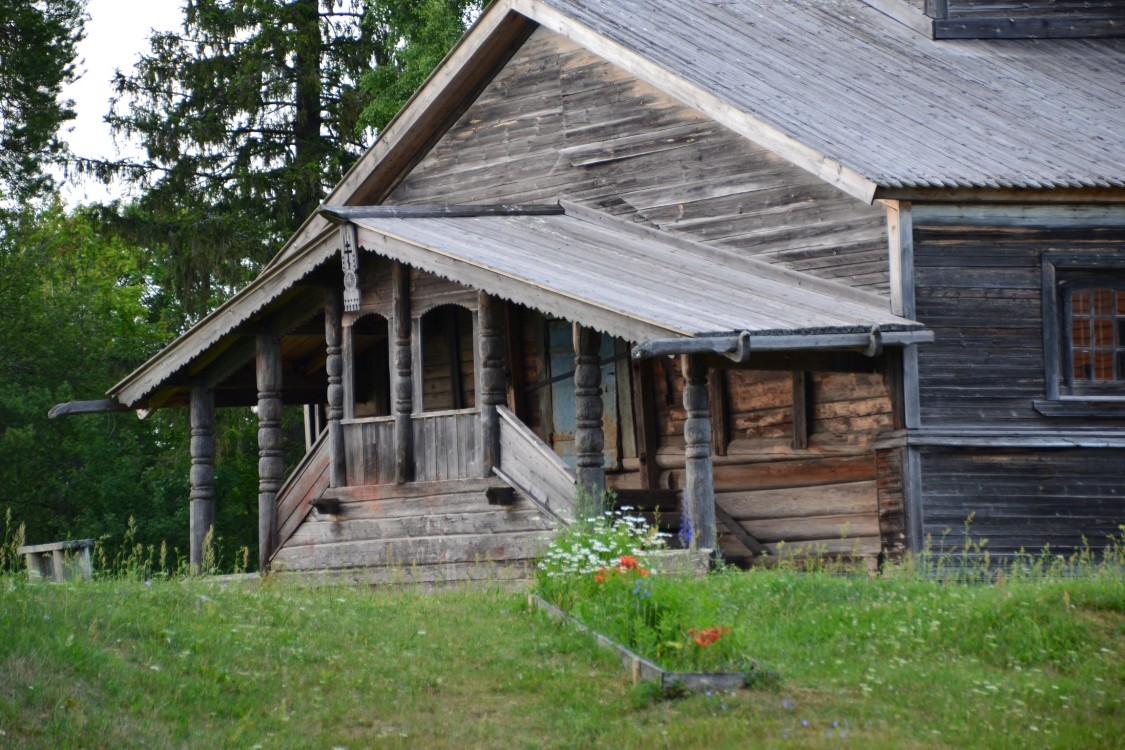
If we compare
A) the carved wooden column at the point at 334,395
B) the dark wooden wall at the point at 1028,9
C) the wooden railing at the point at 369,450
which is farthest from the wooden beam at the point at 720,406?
the dark wooden wall at the point at 1028,9

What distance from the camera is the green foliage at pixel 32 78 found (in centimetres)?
2722

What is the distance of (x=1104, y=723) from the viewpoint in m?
8.19

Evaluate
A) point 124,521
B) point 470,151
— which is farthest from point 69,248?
point 470,151

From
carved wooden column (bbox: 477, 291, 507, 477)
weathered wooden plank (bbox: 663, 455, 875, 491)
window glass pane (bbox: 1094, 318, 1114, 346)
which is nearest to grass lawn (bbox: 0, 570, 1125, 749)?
carved wooden column (bbox: 477, 291, 507, 477)

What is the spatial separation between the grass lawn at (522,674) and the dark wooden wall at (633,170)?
519 centimetres

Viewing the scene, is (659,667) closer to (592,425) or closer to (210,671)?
(210,671)

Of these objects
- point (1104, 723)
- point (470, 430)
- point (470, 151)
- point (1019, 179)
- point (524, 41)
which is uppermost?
point (524, 41)

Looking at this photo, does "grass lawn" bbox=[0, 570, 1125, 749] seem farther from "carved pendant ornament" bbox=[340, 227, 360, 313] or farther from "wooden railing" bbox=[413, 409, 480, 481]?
"carved pendant ornament" bbox=[340, 227, 360, 313]

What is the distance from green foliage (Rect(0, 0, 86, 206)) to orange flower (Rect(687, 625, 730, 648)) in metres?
21.5

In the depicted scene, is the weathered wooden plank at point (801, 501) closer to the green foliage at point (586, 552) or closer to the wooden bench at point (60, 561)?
the green foliage at point (586, 552)

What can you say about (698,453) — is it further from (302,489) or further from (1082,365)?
(302,489)

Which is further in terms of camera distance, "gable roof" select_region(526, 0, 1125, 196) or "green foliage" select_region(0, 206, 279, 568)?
"green foliage" select_region(0, 206, 279, 568)

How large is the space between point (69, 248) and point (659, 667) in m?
32.1

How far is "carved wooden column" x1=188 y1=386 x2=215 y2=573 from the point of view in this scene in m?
18.2
